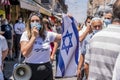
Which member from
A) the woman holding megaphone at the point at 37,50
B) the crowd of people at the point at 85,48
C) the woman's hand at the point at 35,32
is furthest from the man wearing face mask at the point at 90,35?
the woman's hand at the point at 35,32

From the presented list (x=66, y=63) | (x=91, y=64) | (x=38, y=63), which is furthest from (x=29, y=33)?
(x=91, y=64)

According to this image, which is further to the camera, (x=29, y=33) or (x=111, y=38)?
(x=29, y=33)

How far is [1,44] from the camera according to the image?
5.56 m

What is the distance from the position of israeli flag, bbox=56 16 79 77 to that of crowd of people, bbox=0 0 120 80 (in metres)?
0.12

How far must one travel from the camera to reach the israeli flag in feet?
22.3

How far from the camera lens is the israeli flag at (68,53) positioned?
22.3ft

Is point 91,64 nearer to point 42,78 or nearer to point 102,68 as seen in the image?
point 102,68

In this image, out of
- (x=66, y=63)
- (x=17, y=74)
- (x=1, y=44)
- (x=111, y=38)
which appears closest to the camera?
(x=111, y=38)

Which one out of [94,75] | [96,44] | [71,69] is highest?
[96,44]

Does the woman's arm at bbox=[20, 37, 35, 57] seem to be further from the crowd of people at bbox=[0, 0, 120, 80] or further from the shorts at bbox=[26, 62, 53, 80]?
the shorts at bbox=[26, 62, 53, 80]

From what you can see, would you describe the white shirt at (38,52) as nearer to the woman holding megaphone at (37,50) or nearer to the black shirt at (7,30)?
the woman holding megaphone at (37,50)

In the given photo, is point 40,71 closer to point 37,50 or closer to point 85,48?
point 37,50

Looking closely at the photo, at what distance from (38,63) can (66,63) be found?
113cm

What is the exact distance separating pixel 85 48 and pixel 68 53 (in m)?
0.31
